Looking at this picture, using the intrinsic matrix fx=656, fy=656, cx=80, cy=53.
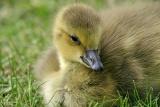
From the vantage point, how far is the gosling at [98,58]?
365 cm

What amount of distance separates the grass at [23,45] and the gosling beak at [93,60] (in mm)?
203

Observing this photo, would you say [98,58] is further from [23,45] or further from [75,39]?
→ [23,45]

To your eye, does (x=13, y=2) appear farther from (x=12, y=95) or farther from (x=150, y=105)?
(x=150, y=105)

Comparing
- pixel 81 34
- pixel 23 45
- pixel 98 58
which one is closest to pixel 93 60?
pixel 98 58

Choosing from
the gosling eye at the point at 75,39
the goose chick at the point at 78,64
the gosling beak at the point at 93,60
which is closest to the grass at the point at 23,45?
the goose chick at the point at 78,64

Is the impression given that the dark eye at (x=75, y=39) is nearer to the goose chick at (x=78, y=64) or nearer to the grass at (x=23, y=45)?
the goose chick at (x=78, y=64)

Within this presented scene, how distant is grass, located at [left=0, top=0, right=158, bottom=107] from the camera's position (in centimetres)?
377

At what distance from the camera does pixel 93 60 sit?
361 cm

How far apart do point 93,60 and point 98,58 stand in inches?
1.4

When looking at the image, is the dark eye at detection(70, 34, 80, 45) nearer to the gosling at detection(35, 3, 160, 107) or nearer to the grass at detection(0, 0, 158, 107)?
the gosling at detection(35, 3, 160, 107)

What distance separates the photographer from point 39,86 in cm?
384

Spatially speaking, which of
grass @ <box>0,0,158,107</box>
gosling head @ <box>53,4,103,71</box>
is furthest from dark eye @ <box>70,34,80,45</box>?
grass @ <box>0,0,158,107</box>

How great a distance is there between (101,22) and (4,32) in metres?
2.11

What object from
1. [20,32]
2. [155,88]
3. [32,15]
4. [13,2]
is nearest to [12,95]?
[155,88]
